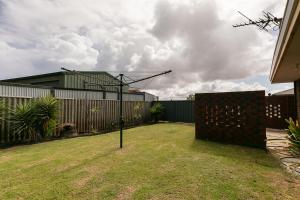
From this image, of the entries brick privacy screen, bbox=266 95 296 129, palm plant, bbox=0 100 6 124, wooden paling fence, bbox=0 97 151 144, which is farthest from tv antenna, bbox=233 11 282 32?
palm plant, bbox=0 100 6 124

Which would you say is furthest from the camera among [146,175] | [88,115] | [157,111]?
[157,111]

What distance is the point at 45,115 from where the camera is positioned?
780cm

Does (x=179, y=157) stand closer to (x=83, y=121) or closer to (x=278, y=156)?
(x=278, y=156)

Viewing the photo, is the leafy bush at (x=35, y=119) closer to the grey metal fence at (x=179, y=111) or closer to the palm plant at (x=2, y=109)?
the palm plant at (x=2, y=109)

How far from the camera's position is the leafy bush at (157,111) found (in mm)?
15445

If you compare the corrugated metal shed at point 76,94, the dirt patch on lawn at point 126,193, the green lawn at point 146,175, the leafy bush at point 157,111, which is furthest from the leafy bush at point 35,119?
the leafy bush at point 157,111

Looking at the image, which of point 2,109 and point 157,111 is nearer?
point 2,109

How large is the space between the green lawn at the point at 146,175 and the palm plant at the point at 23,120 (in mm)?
1819

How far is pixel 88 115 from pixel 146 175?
24.9 ft

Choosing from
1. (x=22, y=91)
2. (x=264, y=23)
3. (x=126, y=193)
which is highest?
(x=264, y=23)

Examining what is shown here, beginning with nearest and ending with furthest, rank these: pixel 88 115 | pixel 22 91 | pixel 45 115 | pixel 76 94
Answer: pixel 45 115
pixel 22 91
pixel 88 115
pixel 76 94

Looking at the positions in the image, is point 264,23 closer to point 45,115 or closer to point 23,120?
point 45,115

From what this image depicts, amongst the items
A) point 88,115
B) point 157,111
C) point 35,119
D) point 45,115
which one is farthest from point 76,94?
point 157,111

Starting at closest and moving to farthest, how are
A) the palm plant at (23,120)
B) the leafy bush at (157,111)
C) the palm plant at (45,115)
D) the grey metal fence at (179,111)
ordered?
the palm plant at (23,120), the palm plant at (45,115), the grey metal fence at (179,111), the leafy bush at (157,111)
